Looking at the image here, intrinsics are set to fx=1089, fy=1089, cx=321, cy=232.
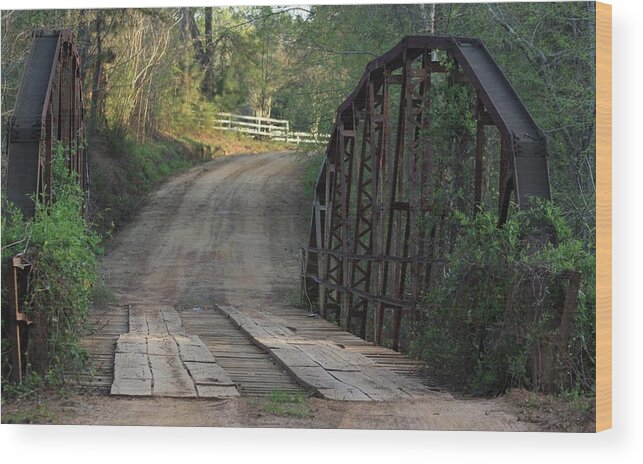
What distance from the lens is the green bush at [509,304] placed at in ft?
24.2

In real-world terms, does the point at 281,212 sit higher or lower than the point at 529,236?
higher

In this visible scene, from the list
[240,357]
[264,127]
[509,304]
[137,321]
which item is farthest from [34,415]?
[264,127]

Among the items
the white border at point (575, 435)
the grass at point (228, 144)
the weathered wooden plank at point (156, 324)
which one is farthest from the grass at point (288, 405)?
the grass at point (228, 144)

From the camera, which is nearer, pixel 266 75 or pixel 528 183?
pixel 528 183

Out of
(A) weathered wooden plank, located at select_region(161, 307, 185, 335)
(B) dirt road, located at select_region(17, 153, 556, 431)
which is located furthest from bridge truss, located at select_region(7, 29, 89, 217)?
(B) dirt road, located at select_region(17, 153, 556, 431)

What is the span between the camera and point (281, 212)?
70.1 ft

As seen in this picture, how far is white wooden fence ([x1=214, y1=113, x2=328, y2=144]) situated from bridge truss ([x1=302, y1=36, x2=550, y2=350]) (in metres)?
1.07

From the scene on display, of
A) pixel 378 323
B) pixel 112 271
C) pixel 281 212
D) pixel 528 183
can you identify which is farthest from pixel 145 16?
pixel 281 212

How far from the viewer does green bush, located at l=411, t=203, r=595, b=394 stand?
24.2ft

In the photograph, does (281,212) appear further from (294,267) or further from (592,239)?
(592,239)

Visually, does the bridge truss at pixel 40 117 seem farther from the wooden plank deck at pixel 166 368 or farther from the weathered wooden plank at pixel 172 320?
the weathered wooden plank at pixel 172 320

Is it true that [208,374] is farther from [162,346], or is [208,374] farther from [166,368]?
[162,346]

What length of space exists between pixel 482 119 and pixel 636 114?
187 centimetres

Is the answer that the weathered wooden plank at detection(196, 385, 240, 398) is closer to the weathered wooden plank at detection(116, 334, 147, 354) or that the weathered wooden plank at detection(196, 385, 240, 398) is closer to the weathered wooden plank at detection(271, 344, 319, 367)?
the weathered wooden plank at detection(271, 344, 319, 367)
